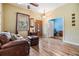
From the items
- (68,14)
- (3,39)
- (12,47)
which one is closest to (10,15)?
(3,39)

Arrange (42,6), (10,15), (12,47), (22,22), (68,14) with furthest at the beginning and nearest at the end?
(68,14) → (22,22) → (42,6) → (10,15) → (12,47)

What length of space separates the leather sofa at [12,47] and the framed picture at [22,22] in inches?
13.2

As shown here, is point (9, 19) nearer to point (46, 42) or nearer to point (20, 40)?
point (20, 40)

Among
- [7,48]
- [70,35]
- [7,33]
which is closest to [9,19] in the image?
[7,33]

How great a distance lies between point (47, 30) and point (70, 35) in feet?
4.04

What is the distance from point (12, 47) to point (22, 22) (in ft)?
2.20

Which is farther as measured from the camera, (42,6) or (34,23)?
(34,23)

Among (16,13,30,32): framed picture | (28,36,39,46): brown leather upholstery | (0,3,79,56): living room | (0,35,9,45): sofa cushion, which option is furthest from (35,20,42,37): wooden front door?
(0,35,9,45): sofa cushion

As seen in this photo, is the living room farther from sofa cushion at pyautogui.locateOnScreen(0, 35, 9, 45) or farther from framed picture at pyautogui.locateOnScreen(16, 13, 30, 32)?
sofa cushion at pyautogui.locateOnScreen(0, 35, 9, 45)

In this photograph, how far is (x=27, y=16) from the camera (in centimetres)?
247

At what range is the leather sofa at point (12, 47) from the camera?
6.89 feet

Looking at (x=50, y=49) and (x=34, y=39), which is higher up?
(x=34, y=39)

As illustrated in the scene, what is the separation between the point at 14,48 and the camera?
2.17 m

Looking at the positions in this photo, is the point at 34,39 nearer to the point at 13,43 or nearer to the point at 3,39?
the point at 13,43
